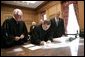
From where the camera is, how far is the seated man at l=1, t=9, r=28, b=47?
144 cm

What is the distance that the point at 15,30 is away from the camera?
1.60m

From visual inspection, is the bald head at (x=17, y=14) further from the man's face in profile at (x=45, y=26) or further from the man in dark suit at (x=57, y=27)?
the man in dark suit at (x=57, y=27)

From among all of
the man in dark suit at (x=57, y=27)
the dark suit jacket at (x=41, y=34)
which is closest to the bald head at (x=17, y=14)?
the dark suit jacket at (x=41, y=34)

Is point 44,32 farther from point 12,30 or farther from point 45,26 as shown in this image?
point 12,30

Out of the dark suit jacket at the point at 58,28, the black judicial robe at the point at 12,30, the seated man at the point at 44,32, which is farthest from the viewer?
the dark suit jacket at the point at 58,28

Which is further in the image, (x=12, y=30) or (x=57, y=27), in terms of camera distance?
(x=57, y=27)

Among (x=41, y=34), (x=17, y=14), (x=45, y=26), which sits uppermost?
(x=17, y=14)

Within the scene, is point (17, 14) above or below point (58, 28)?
above

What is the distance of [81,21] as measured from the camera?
59.9 inches

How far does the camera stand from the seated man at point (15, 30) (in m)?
1.44

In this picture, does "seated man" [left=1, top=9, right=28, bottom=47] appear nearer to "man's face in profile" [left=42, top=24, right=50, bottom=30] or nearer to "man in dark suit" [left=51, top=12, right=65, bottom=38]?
"man's face in profile" [left=42, top=24, right=50, bottom=30]

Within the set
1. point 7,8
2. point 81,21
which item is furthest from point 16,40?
point 81,21

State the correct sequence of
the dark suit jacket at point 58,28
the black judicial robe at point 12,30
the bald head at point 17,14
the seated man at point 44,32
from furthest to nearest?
the dark suit jacket at point 58,28, the seated man at point 44,32, the bald head at point 17,14, the black judicial robe at point 12,30

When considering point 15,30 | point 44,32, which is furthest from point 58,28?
point 15,30
